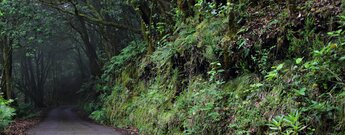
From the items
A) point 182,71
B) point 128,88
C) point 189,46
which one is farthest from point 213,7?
point 128,88

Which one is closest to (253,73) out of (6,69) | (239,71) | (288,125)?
(239,71)

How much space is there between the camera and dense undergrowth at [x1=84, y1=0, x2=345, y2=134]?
621cm

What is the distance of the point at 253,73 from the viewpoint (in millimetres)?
8539

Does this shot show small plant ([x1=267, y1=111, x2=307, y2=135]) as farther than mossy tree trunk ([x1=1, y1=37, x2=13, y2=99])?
No

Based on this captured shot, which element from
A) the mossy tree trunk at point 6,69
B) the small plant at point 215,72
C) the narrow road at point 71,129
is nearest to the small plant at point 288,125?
the small plant at point 215,72

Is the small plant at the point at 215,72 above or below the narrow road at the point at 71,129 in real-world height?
above

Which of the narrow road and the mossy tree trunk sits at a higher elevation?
the mossy tree trunk

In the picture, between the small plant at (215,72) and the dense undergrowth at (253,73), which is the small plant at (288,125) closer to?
the dense undergrowth at (253,73)

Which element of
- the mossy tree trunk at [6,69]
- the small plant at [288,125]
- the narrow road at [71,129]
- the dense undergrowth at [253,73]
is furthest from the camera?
the mossy tree trunk at [6,69]

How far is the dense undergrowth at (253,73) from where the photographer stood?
6207mm

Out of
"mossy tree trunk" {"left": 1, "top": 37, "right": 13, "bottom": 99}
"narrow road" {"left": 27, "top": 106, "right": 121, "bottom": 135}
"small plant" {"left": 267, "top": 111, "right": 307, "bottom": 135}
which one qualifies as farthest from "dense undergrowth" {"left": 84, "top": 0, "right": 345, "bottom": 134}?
"mossy tree trunk" {"left": 1, "top": 37, "right": 13, "bottom": 99}

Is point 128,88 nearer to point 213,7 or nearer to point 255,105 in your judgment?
point 213,7

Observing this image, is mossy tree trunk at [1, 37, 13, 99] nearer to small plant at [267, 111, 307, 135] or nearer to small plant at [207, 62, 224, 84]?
small plant at [207, 62, 224, 84]

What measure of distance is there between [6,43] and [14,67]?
21.9 meters
